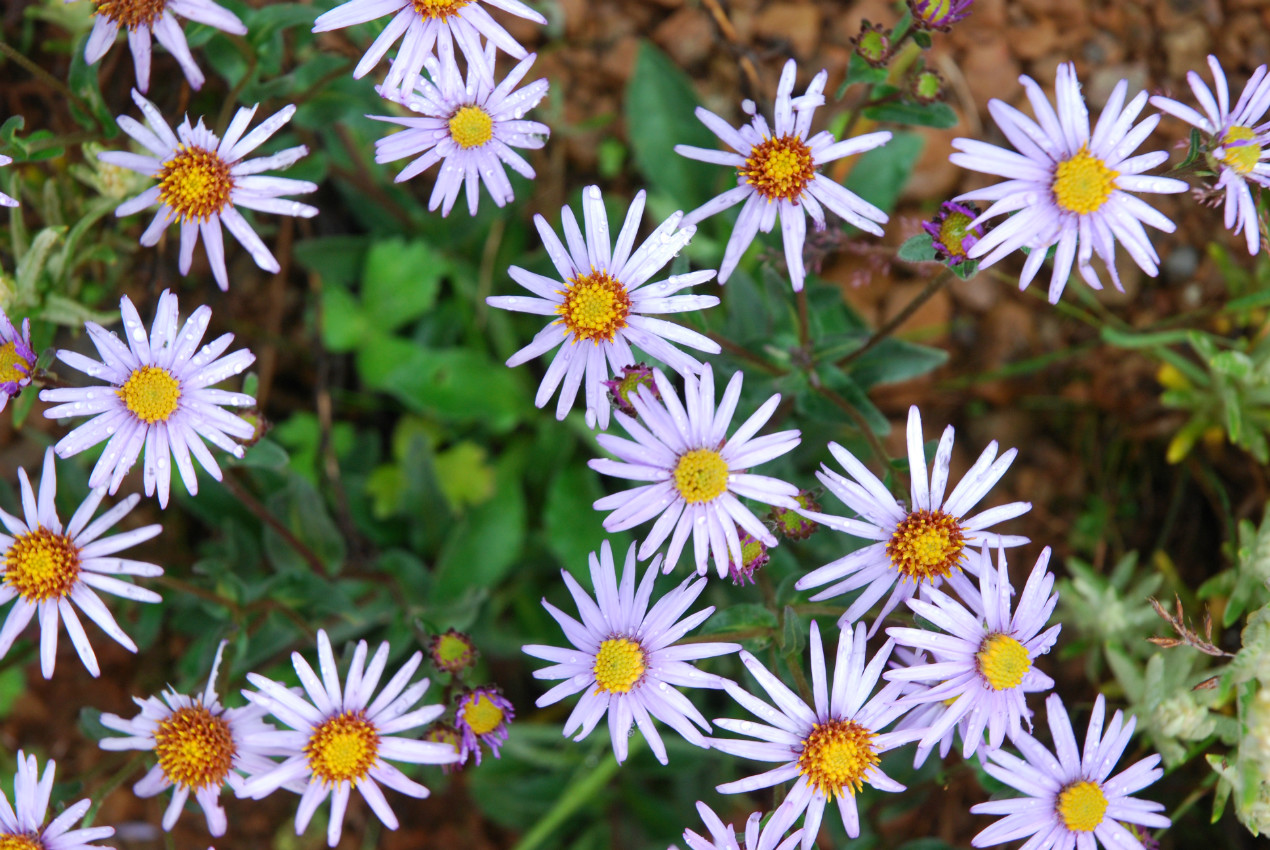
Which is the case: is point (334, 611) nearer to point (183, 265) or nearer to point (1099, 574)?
point (183, 265)

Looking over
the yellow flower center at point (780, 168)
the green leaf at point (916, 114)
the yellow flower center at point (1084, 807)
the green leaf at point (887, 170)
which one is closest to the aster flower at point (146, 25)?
the yellow flower center at point (780, 168)

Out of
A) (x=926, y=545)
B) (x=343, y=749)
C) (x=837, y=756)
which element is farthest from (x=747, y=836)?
(x=343, y=749)

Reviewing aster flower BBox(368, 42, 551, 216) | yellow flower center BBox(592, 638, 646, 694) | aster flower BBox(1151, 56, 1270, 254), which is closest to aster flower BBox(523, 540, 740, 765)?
yellow flower center BBox(592, 638, 646, 694)

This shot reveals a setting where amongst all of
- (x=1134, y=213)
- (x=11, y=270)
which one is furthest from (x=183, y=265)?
(x=1134, y=213)

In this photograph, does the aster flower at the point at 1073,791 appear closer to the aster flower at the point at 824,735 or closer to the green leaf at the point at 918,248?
the aster flower at the point at 824,735

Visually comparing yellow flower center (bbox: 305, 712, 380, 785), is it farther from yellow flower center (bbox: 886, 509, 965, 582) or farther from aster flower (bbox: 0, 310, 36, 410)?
yellow flower center (bbox: 886, 509, 965, 582)
